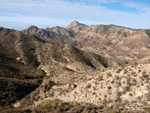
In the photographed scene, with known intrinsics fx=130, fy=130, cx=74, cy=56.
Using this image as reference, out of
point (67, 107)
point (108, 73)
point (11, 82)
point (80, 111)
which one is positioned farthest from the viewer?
point (11, 82)

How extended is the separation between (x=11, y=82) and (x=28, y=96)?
5643 mm

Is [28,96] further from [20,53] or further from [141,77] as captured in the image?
[20,53]

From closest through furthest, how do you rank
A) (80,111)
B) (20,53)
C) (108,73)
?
1. (80,111)
2. (108,73)
3. (20,53)

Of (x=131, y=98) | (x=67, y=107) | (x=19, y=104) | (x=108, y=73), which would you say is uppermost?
(x=108, y=73)

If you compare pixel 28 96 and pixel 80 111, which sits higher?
pixel 80 111

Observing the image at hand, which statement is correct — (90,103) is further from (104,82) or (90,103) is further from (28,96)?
(28,96)

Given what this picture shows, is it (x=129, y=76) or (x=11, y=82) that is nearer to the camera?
(x=129, y=76)

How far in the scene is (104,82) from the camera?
22188mm

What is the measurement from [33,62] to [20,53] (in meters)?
9.42

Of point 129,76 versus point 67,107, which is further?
point 129,76

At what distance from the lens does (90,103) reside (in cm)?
1894

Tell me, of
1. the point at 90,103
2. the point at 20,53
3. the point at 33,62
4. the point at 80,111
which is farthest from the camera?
the point at 20,53

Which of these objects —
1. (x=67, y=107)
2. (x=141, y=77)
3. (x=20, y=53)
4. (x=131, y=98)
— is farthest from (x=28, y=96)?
(x=20, y=53)

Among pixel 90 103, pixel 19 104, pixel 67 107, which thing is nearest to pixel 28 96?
pixel 19 104
